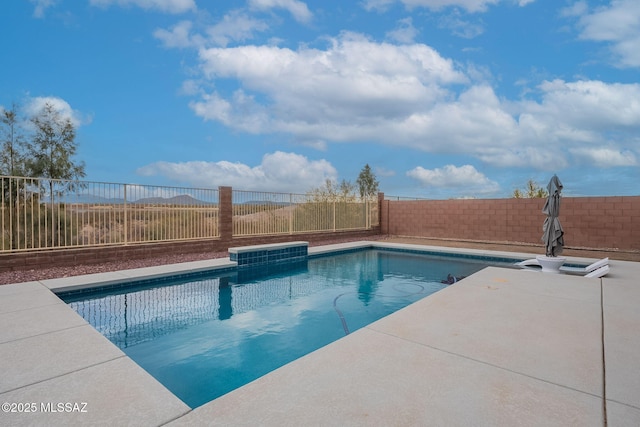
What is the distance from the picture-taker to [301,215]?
1224cm

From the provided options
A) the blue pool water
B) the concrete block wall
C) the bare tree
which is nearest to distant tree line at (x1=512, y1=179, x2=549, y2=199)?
the concrete block wall

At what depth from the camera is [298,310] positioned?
4.96 meters

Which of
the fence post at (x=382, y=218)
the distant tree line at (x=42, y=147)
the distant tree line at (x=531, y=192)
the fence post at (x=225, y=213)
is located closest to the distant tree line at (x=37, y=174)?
the distant tree line at (x=42, y=147)

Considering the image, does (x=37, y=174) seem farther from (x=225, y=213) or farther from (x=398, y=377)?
(x=398, y=377)

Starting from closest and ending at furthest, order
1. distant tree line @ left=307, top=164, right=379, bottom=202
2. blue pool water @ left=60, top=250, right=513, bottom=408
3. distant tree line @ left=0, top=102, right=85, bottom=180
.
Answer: blue pool water @ left=60, top=250, right=513, bottom=408
distant tree line @ left=0, top=102, right=85, bottom=180
distant tree line @ left=307, top=164, right=379, bottom=202

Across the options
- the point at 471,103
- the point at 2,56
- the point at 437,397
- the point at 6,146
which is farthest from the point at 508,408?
the point at 6,146

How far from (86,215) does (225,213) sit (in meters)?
3.38

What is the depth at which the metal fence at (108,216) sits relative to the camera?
6785mm

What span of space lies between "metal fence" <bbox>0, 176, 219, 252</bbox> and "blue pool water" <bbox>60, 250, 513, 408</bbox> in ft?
8.19

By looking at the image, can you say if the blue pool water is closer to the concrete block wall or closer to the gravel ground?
the gravel ground

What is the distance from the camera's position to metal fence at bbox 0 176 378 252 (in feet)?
22.3

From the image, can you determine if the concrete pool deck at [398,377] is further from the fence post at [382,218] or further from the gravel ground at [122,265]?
the fence post at [382,218]

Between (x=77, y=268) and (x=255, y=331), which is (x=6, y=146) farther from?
(x=255, y=331)

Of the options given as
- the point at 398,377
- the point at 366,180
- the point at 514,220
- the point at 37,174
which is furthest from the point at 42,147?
the point at 366,180
